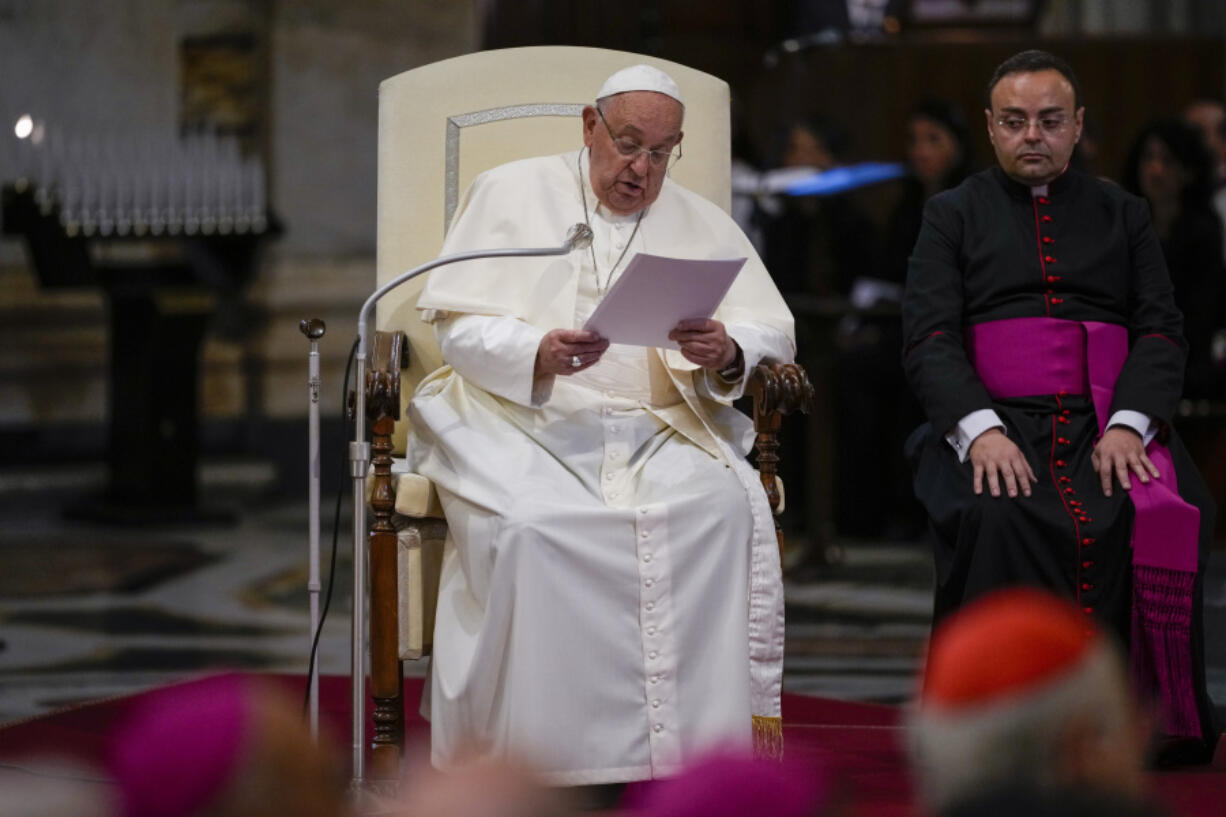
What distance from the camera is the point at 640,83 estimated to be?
416cm

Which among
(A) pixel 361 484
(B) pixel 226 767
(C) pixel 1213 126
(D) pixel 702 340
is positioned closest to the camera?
(B) pixel 226 767

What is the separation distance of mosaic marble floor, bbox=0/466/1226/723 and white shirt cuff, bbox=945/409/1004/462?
1302 millimetres

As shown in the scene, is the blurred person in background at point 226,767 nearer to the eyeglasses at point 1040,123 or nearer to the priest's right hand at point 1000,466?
the priest's right hand at point 1000,466

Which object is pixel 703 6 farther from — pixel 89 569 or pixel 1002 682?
pixel 1002 682

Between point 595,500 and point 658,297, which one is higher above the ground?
point 658,297

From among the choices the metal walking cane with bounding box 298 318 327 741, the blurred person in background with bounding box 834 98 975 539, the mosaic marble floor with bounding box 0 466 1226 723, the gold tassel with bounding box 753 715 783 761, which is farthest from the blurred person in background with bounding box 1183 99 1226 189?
the metal walking cane with bounding box 298 318 327 741

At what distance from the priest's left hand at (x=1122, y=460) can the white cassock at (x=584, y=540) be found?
2.38 feet

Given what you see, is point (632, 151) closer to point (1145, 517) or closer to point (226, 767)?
point (1145, 517)

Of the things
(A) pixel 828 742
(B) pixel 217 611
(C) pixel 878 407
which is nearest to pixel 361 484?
(A) pixel 828 742

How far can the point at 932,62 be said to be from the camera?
944cm

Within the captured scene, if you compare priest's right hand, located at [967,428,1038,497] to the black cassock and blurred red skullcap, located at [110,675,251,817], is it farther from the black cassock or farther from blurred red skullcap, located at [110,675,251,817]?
blurred red skullcap, located at [110,675,251,817]

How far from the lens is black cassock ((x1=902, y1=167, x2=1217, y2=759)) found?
13.2 ft

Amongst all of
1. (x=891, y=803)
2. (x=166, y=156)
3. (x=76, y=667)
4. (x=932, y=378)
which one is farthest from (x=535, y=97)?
(x=166, y=156)

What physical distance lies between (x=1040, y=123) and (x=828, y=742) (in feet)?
4.93
